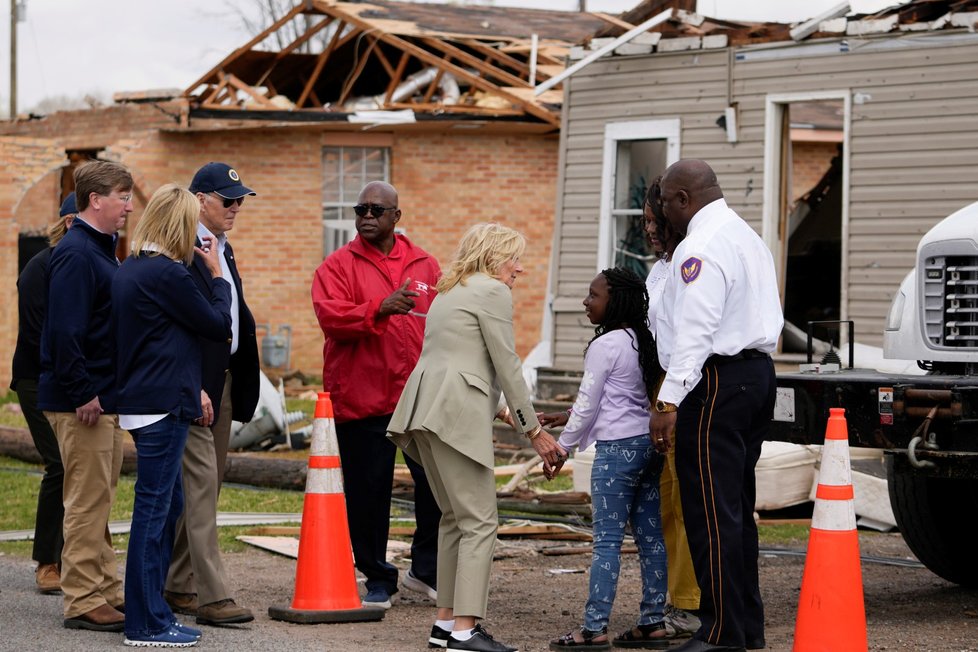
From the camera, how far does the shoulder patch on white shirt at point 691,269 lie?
17.8 ft

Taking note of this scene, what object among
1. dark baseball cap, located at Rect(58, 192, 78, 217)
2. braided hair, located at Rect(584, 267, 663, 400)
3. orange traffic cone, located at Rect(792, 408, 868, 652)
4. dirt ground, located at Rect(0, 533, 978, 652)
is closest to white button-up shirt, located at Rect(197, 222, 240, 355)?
dark baseball cap, located at Rect(58, 192, 78, 217)

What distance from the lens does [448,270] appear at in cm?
613

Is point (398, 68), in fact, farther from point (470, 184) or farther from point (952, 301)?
point (952, 301)

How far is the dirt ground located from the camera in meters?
6.04

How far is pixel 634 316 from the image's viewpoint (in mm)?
6152

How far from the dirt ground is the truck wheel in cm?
23

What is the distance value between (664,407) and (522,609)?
79.0 inches

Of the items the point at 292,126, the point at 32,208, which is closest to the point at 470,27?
the point at 292,126

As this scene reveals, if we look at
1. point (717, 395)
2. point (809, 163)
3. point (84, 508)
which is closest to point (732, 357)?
point (717, 395)

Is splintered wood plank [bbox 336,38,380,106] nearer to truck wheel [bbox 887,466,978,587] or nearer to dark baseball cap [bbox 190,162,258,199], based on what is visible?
dark baseball cap [bbox 190,162,258,199]

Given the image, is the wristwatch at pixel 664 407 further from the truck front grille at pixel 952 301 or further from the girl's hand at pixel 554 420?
the truck front grille at pixel 952 301

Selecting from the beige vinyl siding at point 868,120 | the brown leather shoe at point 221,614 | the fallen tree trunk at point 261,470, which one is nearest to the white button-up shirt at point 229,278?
the brown leather shoe at point 221,614

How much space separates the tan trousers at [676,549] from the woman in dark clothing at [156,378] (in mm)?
2080

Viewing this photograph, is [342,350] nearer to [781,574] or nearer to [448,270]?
[448,270]
